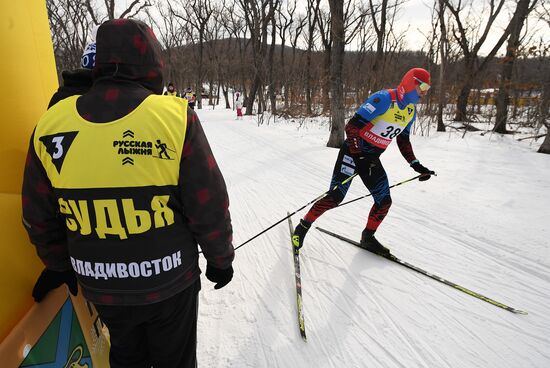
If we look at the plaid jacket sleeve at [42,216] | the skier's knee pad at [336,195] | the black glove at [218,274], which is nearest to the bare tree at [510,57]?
the skier's knee pad at [336,195]

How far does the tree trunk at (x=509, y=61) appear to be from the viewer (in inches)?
407

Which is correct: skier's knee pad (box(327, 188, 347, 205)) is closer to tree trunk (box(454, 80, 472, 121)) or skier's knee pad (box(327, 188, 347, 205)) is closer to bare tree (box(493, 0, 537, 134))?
bare tree (box(493, 0, 537, 134))

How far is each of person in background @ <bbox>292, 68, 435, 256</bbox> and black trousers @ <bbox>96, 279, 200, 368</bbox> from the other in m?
2.12

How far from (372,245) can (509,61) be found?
1129 cm

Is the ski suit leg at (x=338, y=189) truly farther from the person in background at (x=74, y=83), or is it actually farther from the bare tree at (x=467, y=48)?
the bare tree at (x=467, y=48)

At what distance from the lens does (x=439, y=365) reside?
7.35 ft

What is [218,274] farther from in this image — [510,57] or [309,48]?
[309,48]

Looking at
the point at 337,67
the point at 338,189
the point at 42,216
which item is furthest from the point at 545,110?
the point at 42,216

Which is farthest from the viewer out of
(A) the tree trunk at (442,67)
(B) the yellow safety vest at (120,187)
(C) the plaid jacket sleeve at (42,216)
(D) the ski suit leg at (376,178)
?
(A) the tree trunk at (442,67)

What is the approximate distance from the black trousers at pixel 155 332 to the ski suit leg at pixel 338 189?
2.20 metres

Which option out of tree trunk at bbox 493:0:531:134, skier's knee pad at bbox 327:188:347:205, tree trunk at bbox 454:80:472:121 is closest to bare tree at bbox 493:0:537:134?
tree trunk at bbox 493:0:531:134

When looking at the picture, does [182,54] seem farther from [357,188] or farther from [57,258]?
[57,258]

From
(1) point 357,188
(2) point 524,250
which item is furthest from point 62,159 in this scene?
(1) point 357,188

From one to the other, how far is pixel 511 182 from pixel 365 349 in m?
5.64
